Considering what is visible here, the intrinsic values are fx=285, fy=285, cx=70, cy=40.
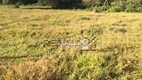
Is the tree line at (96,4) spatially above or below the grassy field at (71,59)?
below

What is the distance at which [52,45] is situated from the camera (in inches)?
357

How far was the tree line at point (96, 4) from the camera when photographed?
28062 mm

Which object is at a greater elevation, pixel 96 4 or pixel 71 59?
pixel 71 59

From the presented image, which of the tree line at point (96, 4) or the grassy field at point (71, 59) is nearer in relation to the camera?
the grassy field at point (71, 59)

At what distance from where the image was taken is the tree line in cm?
2806

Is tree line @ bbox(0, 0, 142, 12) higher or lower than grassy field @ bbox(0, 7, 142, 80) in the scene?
lower

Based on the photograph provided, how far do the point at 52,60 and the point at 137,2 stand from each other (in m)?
22.9

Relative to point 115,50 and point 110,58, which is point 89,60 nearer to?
point 110,58

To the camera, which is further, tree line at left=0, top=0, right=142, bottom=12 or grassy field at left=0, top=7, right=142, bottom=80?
tree line at left=0, top=0, right=142, bottom=12

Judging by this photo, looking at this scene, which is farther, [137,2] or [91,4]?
[91,4]

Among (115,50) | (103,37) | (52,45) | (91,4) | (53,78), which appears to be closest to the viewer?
(53,78)

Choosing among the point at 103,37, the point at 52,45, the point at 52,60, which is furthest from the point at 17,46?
the point at 103,37

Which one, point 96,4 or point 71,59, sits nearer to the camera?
point 71,59

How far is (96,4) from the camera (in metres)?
31.3
